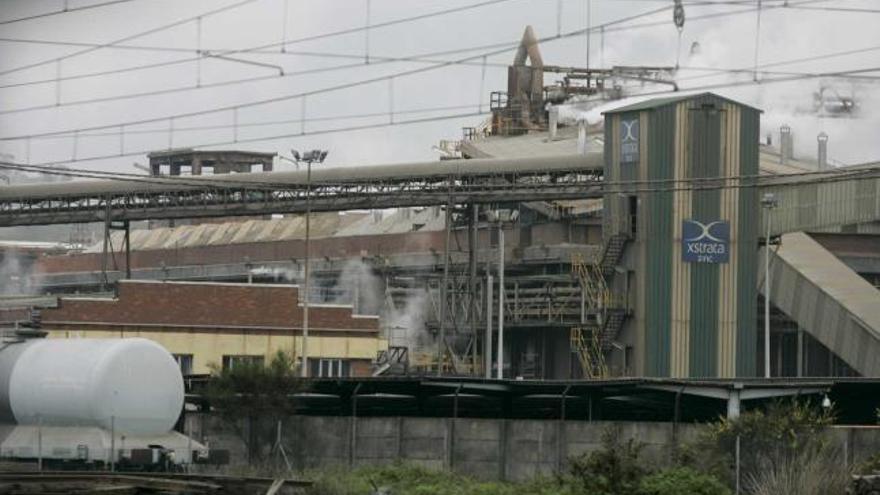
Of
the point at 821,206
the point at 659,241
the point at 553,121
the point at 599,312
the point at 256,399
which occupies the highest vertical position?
the point at 553,121

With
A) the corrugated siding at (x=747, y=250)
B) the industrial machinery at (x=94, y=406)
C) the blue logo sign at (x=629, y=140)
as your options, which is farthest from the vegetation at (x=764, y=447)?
the blue logo sign at (x=629, y=140)

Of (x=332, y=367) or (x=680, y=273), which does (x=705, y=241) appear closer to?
(x=680, y=273)

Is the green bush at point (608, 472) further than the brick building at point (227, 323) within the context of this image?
No

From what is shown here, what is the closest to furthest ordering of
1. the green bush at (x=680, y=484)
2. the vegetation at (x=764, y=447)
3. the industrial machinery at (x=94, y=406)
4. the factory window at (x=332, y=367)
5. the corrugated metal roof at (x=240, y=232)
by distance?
the green bush at (x=680, y=484), the vegetation at (x=764, y=447), the industrial machinery at (x=94, y=406), the factory window at (x=332, y=367), the corrugated metal roof at (x=240, y=232)

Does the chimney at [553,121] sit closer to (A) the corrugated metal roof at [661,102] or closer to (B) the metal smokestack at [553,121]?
(B) the metal smokestack at [553,121]

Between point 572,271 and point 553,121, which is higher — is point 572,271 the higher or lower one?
the lower one

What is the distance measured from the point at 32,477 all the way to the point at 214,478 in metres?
3.07

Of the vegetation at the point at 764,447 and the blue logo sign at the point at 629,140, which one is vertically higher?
the blue logo sign at the point at 629,140

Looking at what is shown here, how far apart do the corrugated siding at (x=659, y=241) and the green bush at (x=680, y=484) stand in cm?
2943

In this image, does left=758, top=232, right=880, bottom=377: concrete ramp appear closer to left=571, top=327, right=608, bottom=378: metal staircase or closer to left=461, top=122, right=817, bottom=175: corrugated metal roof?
left=571, top=327, right=608, bottom=378: metal staircase

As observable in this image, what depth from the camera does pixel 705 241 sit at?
196 ft

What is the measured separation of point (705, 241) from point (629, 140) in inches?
172

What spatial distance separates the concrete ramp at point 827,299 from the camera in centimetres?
→ 5594

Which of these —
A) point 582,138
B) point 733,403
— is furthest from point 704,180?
point 733,403
